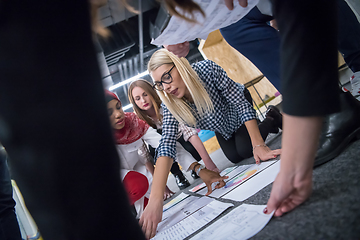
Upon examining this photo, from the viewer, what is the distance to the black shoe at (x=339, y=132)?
572mm

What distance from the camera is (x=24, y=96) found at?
0.74ft

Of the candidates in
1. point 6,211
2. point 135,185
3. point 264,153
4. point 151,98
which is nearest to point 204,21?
point 264,153

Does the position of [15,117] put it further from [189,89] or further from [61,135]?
[189,89]

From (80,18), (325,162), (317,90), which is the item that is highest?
(80,18)

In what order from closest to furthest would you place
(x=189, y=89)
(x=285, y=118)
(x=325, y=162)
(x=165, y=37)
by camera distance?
(x=285, y=118), (x=325, y=162), (x=165, y=37), (x=189, y=89)

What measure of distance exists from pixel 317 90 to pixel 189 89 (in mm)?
1010

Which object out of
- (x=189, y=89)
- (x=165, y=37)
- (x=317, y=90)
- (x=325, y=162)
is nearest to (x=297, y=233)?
(x=317, y=90)

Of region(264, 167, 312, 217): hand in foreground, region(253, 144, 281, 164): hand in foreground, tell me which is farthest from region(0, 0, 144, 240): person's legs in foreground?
region(253, 144, 281, 164): hand in foreground

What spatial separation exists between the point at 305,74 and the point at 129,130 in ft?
4.66

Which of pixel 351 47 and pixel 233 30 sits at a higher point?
Result: pixel 233 30

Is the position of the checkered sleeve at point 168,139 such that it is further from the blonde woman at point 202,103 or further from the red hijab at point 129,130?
the red hijab at point 129,130

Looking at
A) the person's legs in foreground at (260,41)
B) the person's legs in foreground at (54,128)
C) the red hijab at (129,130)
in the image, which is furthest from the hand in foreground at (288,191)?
the red hijab at (129,130)

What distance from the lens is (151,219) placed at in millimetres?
688

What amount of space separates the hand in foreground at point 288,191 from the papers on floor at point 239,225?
39 mm
